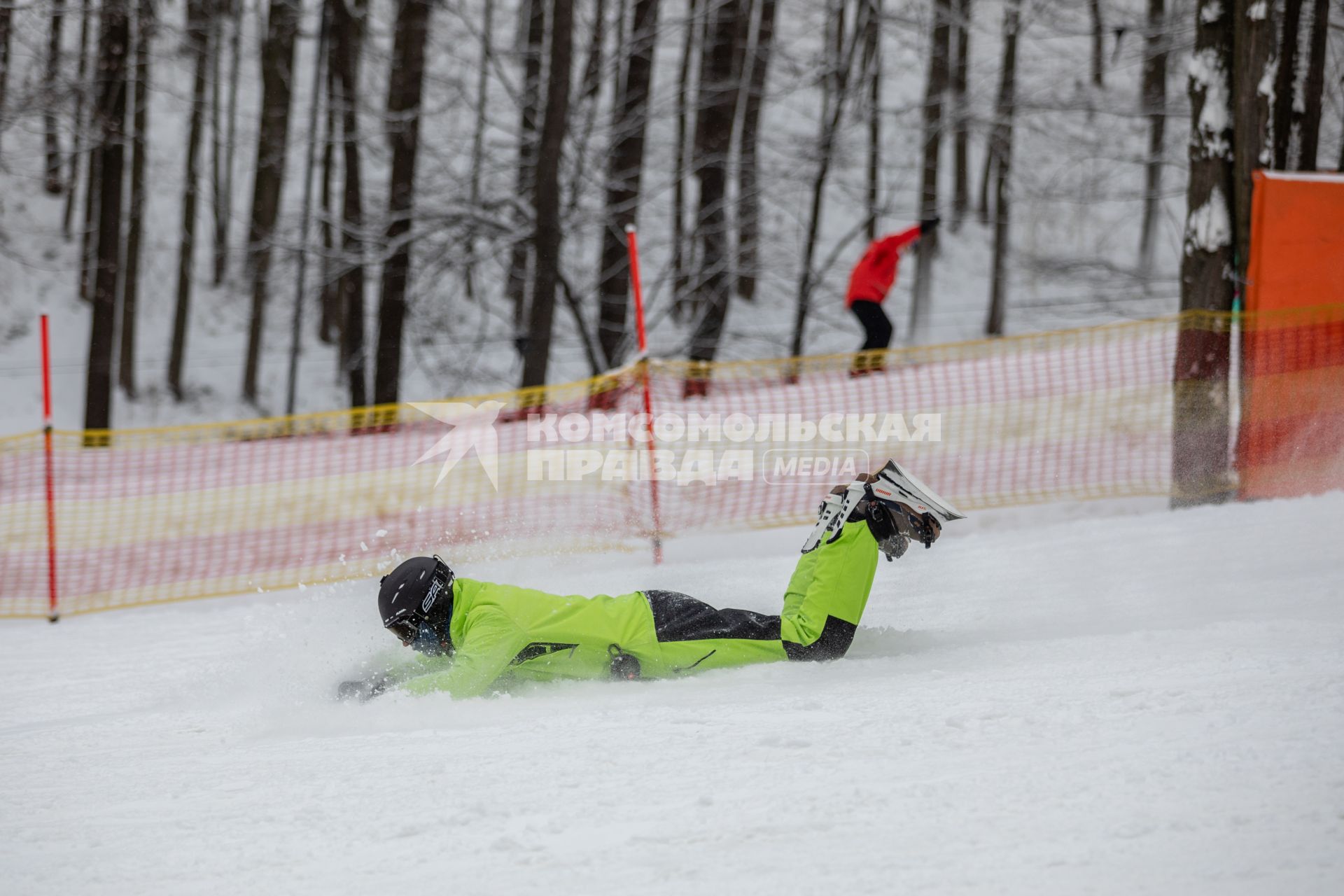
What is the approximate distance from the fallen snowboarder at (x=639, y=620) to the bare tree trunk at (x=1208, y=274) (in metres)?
3.76

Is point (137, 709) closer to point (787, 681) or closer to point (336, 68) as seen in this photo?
point (787, 681)

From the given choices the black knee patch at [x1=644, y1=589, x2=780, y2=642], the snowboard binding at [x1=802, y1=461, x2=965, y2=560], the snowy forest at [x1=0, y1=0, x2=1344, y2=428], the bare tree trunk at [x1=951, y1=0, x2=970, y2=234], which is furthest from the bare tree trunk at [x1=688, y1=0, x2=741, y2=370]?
the black knee patch at [x1=644, y1=589, x2=780, y2=642]

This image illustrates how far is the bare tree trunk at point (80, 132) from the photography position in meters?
13.5

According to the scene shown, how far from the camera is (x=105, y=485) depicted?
34.6ft

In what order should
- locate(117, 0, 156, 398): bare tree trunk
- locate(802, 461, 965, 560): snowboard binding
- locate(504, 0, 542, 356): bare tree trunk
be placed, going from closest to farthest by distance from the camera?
locate(802, 461, 965, 560): snowboard binding → locate(504, 0, 542, 356): bare tree trunk → locate(117, 0, 156, 398): bare tree trunk

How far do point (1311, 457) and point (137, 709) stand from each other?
302 inches

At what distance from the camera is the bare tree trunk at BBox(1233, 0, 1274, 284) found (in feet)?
24.1

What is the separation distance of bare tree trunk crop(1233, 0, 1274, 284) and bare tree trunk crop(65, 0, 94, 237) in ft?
37.6

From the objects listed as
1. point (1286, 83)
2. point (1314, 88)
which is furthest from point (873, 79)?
point (1286, 83)

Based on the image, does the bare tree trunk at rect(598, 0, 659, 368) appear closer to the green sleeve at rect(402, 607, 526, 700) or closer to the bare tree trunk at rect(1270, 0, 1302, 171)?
the bare tree trunk at rect(1270, 0, 1302, 171)

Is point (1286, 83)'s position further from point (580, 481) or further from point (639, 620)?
point (639, 620)

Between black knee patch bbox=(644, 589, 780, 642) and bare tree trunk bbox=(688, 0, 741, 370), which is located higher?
bare tree trunk bbox=(688, 0, 741, 370)

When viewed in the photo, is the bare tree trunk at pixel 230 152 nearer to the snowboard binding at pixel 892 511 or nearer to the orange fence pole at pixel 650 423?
the orange fence pole at pixel 650 423

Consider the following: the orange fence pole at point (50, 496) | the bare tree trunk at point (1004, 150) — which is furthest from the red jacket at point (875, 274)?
the orange fence pole at point (50, 496)
